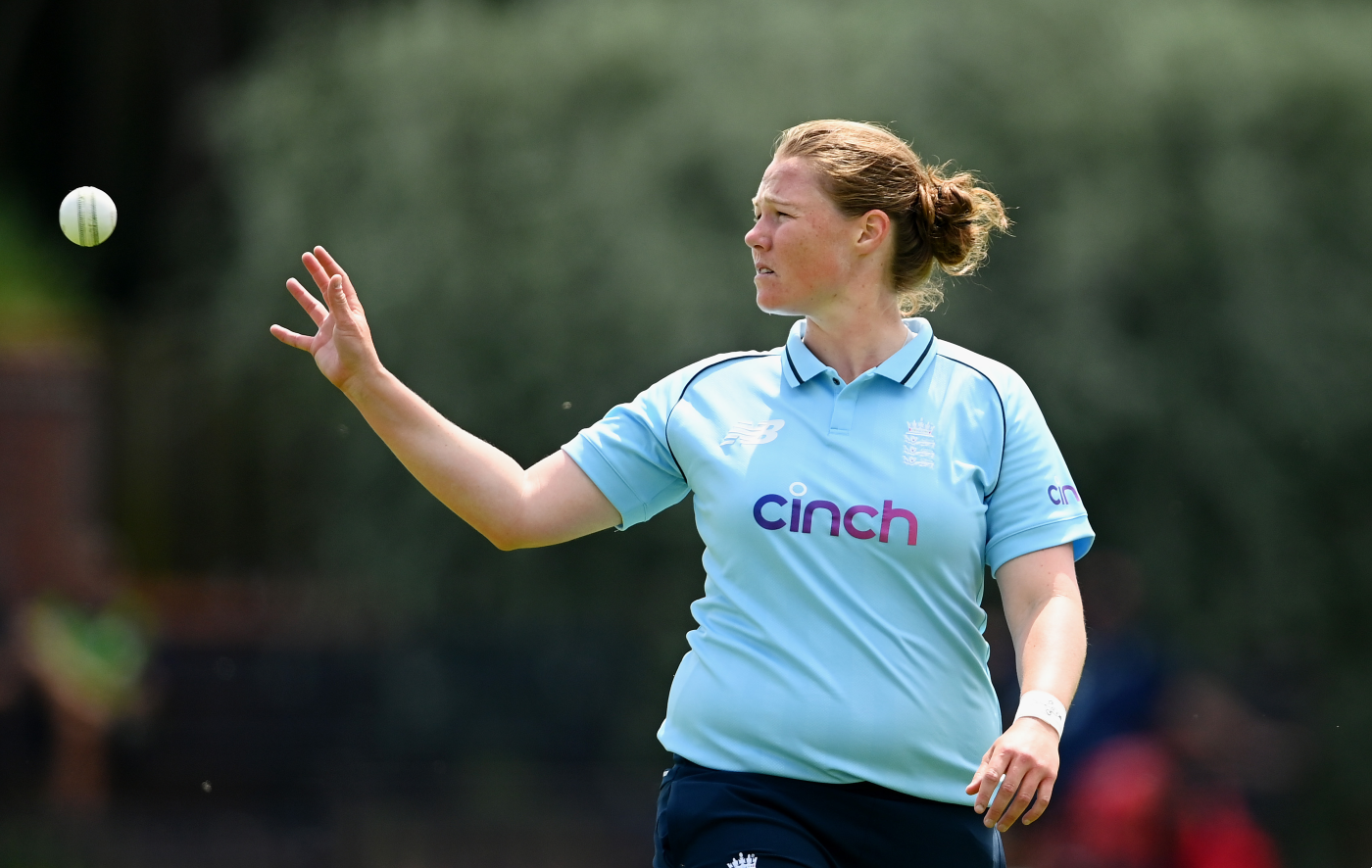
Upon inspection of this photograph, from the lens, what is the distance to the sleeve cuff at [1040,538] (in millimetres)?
2562

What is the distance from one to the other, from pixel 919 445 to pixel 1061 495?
26 cm

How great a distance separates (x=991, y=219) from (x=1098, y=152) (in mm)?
6118

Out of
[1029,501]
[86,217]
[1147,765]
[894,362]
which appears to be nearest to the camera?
[1029,501]

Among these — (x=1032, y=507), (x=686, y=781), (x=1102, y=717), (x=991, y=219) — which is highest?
(x=991, y=219)

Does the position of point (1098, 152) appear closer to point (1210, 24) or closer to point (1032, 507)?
point (1210, 24)

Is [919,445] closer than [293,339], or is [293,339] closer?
[919,445]

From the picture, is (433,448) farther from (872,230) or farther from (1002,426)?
(1002,426)

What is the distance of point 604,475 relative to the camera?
2820 millimetres

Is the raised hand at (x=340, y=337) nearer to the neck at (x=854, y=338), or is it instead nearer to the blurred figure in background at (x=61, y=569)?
the neck at (x=854, y=338)

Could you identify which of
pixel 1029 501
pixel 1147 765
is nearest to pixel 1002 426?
pixel 1029 501

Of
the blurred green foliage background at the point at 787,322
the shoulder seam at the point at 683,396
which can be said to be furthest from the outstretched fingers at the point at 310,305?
the blurred green foliage background at the point at 787,322

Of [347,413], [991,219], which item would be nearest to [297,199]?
[347,413]

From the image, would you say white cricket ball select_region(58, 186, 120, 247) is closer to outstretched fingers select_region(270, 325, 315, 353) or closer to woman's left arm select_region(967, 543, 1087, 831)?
outstretched fingers select_region(270, 325, 315, 353)

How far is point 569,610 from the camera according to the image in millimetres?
9320
